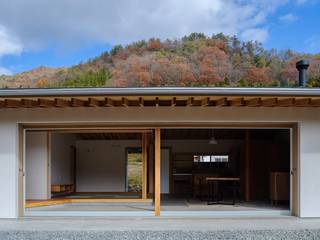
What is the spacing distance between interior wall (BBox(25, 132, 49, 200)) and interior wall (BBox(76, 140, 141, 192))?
4150mm

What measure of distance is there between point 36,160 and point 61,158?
2117 millimetres

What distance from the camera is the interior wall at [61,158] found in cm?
1296

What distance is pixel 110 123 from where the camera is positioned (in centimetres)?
924

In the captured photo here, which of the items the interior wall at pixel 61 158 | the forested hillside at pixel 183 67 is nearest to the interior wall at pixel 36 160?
the interior wall at pixel 61 158

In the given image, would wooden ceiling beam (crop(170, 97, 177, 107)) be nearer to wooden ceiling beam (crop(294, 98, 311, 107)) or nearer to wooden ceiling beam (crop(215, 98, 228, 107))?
wooden ceiling beam (crop(215, 98, 228, 107))

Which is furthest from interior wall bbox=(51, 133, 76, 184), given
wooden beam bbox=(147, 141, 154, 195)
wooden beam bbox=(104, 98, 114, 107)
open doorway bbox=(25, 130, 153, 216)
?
wooden beam bbox=(104, 98, 114, 107)

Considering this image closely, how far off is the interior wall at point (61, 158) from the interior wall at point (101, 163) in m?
0.67

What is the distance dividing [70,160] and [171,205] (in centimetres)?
565

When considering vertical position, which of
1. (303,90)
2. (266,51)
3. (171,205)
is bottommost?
(171,205)

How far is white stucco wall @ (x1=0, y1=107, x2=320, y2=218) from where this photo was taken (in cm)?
899

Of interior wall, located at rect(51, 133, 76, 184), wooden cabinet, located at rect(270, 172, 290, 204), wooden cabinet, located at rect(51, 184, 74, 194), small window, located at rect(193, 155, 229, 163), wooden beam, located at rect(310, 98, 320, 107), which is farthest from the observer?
small window, located at rect(193, 155, 229, 163)

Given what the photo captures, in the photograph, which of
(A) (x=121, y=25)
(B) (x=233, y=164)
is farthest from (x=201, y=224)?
(A) (x=121, y=25)

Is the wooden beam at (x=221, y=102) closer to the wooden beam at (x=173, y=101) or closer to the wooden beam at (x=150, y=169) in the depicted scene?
the wooden beam at (x=173, y=101)

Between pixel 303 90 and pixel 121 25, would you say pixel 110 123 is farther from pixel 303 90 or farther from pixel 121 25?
pixel 121 25
